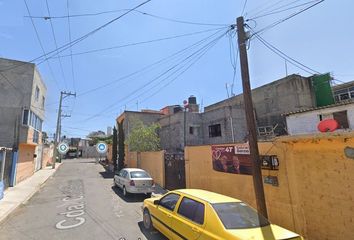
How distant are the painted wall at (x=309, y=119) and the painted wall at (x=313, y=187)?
9900 millimetres

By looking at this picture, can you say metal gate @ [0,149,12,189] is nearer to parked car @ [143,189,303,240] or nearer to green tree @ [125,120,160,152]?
green tree @ [125,120,160,152]

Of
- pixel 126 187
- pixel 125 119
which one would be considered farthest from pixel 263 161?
pixel 125 119

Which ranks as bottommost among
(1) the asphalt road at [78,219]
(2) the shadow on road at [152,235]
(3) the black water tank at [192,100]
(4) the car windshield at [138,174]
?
(2) the shadow on road at [152,235]

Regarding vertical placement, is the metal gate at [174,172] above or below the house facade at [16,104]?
below

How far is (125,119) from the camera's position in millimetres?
28391

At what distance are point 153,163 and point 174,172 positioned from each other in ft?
11.3

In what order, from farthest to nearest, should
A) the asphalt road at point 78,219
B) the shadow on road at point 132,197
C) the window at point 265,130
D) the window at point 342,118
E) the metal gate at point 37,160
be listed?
the metal gate at point 37,160 → the window at point 265,130 → the window at point 342,118 → the shadow on road at point 132,197 → the asphalt road at point 78,219

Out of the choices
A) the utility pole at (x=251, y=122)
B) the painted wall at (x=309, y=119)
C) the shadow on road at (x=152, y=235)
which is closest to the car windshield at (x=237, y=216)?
the utility pole at (x=251, y=122)

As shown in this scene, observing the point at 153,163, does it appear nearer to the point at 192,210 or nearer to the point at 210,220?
the point at 192,210

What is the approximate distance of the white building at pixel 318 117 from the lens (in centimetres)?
1443

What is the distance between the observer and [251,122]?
699 cm

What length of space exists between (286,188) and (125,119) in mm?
23406

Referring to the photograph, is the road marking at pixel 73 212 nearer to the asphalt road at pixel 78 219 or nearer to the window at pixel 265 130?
the asphalt road at pixel 78 219

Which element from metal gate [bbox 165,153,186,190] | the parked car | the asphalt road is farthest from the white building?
the asphalt road
